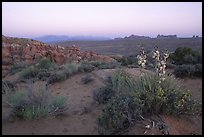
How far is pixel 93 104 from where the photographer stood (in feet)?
27.1

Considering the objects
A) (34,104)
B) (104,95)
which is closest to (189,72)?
(104,95)

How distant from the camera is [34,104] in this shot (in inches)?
295

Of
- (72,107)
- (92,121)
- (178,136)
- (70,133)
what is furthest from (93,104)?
(178,136)

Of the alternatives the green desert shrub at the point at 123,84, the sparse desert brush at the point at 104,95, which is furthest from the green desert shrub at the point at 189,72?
the sparse desert brush at the point at 104,95

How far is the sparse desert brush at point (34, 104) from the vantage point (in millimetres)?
7250

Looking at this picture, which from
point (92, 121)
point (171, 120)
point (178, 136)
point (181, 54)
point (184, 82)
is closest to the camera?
point (178, 136)

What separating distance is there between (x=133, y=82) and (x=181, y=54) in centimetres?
893

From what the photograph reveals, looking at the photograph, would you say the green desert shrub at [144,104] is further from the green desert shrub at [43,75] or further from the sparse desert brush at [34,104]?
the green desert shrub at [43,75]

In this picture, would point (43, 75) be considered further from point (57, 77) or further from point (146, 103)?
point (146, 103)

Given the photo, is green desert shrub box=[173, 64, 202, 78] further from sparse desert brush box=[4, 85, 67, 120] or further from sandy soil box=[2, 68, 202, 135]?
sparse desert brush box=[4, 85, 67, 120]

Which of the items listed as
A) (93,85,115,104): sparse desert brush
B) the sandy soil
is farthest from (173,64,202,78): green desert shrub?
(93,85,115,104): sparse desert brush

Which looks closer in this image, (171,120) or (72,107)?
(171,120)

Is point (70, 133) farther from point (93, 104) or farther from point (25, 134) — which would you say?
point (93, 104)

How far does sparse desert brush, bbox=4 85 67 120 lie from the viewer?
7.25 metres
